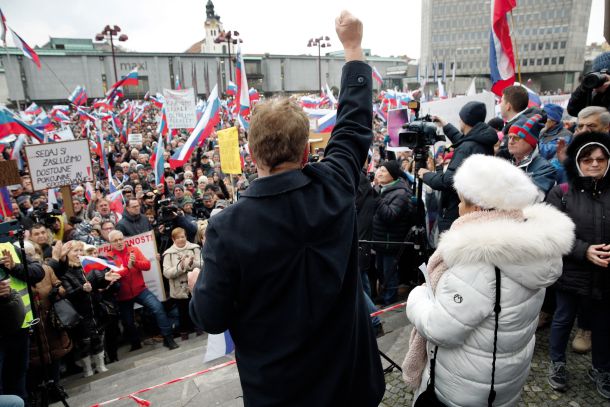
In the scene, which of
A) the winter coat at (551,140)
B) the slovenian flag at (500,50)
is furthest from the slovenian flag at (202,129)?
the winter coat at (551,140)

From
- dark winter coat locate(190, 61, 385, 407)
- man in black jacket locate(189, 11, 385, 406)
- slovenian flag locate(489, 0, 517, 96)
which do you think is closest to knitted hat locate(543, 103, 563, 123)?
slovenian flag locate(489, 0, 517, 96)

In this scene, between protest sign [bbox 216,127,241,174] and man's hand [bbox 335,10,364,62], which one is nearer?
man's hand [bbox 335,10,364,62]

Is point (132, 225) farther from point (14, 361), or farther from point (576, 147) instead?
point (576, 147)

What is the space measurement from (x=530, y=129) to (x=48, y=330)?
16.7 feet

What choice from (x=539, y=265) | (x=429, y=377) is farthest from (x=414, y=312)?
(x=539, y=265)

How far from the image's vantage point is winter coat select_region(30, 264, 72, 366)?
389 cm

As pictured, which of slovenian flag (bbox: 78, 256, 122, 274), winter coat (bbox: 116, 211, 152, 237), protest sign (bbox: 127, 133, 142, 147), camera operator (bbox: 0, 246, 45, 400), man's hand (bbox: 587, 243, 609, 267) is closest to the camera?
man's hand (bbox: 587, 243, 609, 267)

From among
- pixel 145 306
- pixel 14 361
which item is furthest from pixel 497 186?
pixel 145 306

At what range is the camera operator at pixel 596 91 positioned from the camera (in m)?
3.39

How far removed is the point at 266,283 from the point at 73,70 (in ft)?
234

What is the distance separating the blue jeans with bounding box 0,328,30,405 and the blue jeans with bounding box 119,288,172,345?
168cm

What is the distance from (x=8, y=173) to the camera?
3689mm

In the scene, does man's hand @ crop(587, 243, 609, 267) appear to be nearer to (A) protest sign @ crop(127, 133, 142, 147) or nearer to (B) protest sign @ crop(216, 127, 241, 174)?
(B) protest sign @ crop(216, 127, 241, 174)

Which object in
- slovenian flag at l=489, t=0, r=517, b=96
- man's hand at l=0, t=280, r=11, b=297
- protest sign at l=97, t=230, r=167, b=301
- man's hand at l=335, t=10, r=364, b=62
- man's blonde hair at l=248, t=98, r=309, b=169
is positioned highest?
slovenian flag at l=489, t=0, r=517, b=96
